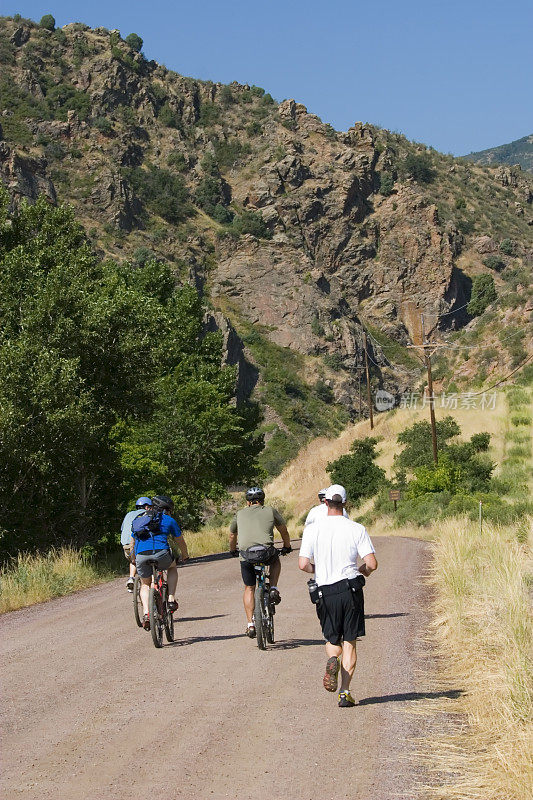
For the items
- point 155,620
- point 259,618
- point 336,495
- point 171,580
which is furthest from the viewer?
point 171,580

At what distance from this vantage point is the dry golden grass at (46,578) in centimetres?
1756

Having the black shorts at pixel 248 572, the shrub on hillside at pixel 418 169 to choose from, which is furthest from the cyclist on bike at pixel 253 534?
the shrub on hillside at pixel 418 169

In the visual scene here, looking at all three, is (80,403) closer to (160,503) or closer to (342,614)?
(160,503)

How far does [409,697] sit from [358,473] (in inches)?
1839

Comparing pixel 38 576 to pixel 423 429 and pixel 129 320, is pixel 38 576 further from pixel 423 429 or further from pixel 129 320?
pixel 423 429

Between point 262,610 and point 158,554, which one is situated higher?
point 158,554

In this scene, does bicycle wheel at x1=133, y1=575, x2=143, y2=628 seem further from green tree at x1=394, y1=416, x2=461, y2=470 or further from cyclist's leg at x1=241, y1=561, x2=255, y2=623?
green tree at x1=394, y1=416, x2=461, y2=470

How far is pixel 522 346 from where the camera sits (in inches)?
3105

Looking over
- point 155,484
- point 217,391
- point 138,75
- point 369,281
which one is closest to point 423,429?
point 217,391

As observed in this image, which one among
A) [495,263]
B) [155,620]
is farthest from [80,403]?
[495,263]

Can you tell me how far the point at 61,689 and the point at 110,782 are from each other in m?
3.42

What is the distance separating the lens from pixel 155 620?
11.5 meters

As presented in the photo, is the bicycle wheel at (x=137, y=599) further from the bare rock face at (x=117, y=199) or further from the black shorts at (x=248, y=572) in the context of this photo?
the bare rock face at (x=117, y=199)

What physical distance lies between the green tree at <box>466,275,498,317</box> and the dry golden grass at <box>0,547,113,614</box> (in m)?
92.8
